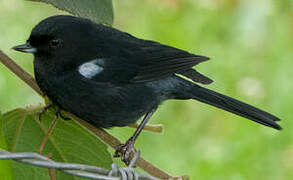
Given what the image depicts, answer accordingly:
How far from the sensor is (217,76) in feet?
17.6

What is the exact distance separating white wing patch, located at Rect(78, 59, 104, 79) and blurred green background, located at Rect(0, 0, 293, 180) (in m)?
2.15

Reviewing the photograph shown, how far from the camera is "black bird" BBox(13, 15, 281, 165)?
2.65 meters

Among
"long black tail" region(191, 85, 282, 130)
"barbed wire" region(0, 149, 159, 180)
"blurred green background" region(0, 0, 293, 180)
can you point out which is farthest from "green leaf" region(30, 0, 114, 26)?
"blurred green background" region(0, 0, 293, 180)

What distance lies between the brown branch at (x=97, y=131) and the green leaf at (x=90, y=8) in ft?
1.19

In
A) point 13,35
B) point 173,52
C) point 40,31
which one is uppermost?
point 173,52

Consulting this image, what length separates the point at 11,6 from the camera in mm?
5395

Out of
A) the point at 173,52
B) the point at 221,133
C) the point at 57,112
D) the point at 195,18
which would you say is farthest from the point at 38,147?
the point at 195,18

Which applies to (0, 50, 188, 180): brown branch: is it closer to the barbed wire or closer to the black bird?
the black bird

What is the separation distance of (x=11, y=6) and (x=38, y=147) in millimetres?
3391

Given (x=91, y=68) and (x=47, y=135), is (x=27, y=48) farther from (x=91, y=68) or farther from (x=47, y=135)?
(x=47, y=135)

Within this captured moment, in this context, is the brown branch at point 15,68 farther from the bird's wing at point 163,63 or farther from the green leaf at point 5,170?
the bird's wing at point 163,63

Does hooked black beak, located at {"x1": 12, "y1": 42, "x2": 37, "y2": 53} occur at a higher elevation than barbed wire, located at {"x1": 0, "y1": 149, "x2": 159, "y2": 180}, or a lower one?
higher

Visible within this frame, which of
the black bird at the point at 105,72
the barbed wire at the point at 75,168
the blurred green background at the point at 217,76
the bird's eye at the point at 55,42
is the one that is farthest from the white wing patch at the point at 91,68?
the blurred green background at the point at 217,76

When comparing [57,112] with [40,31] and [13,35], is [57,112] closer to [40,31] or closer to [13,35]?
[40,31]
